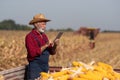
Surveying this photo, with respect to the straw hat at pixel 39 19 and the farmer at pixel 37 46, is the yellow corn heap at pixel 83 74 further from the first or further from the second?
the straw hat at pixel 39 19

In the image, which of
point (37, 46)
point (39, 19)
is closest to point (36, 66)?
point (37, 46)

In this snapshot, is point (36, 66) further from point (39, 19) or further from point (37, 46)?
point (39, 19)

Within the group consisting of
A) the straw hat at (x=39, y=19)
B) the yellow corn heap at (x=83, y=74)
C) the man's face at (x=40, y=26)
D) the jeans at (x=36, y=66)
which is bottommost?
the jeans at (x=36, y=66)

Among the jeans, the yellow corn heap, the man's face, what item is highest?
the man's face

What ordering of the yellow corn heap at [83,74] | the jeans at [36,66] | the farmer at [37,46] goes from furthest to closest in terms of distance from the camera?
the jeans at [36,66], the farmer at [37,46], the yellow corn heap at [83,74]

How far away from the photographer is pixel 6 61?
449 inches

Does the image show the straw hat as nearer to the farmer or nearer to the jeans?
the farmer

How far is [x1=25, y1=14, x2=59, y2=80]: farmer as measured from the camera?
5961 millimetres

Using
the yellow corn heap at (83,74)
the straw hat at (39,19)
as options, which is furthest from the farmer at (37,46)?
the yellow corn heap at (83,74)

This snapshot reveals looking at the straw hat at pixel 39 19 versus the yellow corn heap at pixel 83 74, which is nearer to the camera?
the yellow corn heap at pixel 83 74

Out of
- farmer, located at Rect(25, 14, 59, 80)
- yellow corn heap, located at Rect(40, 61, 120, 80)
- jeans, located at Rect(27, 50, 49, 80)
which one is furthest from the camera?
jeans, located at Rect(27, 50, 49, 80)

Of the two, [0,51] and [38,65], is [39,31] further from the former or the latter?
[0,51]

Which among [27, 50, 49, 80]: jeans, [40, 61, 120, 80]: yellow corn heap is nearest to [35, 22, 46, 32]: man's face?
[27, 50, 49, 80]: jeans

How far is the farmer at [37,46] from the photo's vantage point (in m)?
5.96
